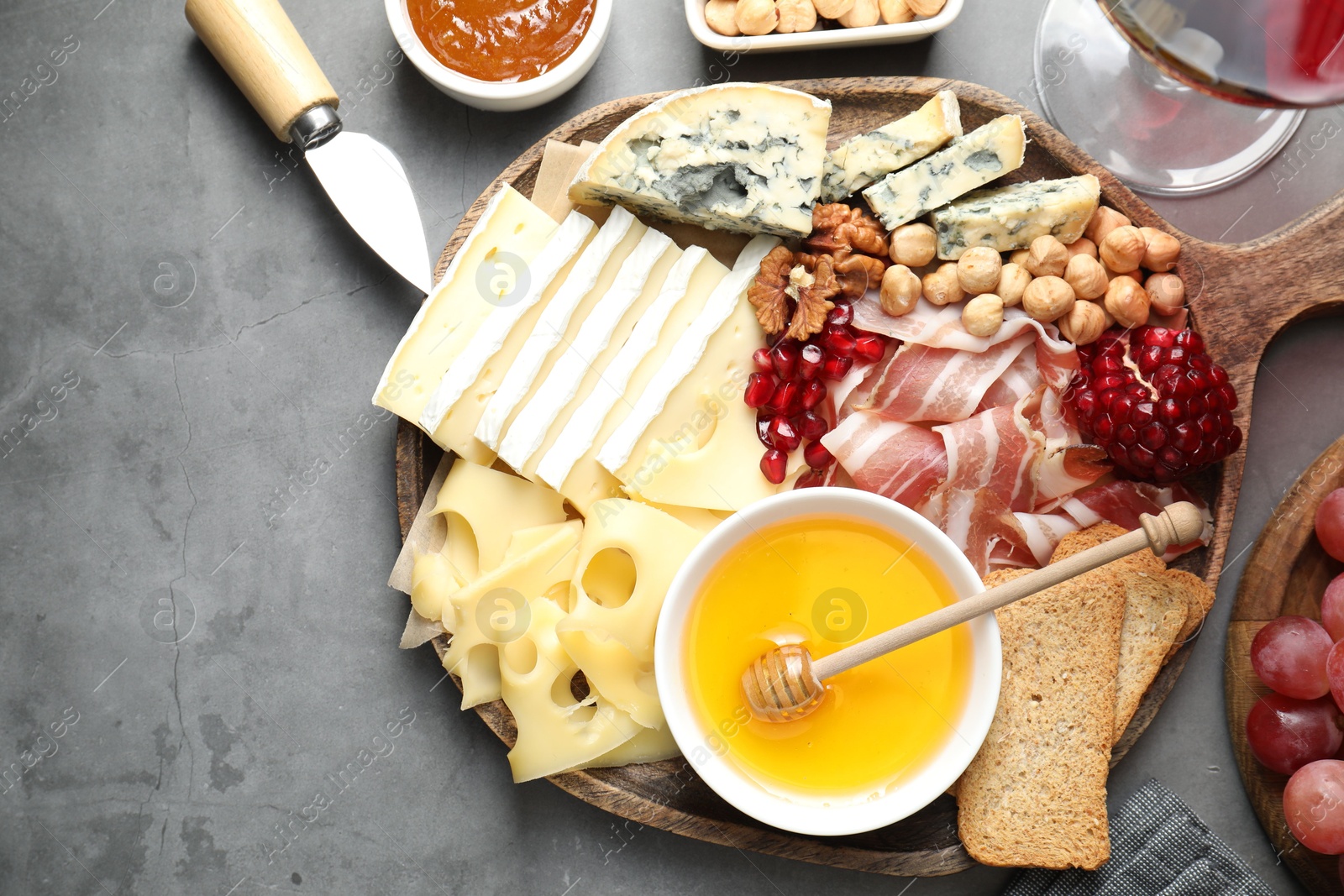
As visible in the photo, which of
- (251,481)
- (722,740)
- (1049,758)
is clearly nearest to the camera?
(722,740)

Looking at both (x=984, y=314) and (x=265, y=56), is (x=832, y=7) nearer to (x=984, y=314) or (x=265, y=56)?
(x=984, y=314)

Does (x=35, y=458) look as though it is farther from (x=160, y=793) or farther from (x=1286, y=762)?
(x=1286, y=762)

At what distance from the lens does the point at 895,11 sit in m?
1.87

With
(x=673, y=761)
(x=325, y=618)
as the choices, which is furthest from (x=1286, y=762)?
(x=325, y=618)

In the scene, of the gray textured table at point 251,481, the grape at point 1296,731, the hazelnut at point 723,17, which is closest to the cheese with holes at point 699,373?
the hazelnut at point 723,17

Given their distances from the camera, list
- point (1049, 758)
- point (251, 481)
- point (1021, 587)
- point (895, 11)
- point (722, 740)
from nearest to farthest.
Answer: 1. point (1021, 587)
2. point (722, 740)
3. point (1049, 758)
4. point (895, 11)
5. point (251, 481)

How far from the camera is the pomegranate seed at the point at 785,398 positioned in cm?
181

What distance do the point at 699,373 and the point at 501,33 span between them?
834mm

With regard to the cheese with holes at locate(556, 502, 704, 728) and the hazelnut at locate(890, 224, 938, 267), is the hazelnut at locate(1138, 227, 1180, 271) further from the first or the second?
the cheese with holes at locate(556, 502, 704, 728)

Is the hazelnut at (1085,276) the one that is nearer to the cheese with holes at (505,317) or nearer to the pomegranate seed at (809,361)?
the pomegranate seed at (809,361)

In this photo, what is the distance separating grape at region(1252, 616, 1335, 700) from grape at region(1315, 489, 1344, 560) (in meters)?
0.15

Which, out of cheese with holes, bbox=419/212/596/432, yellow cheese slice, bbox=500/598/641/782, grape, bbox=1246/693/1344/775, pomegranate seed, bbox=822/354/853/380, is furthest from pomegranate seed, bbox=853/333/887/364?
grape, bbox=1246/693/1344/775

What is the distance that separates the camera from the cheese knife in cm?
188

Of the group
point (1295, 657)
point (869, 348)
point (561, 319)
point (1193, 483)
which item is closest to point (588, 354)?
point (561, 319)
